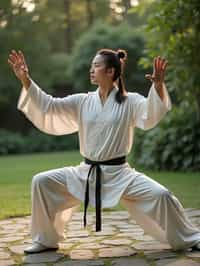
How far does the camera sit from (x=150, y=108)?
4297mm

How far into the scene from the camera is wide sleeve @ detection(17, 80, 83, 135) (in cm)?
456

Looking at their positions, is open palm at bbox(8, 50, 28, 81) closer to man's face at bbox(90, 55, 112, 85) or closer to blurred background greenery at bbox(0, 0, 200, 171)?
man's face at bbox(90, 55, 112, 85)

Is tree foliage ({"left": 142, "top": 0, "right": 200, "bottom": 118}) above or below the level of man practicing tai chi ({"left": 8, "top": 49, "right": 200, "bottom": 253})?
above

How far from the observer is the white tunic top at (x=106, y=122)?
4.33 m

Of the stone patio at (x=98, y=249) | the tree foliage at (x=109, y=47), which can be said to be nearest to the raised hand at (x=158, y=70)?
the stone patio at (x=98, y=249)

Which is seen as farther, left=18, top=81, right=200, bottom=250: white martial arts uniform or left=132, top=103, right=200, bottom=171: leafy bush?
left=132, top=103, right=200, bottom=171: leafy bush

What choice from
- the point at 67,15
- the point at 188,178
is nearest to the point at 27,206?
the point at 188,178

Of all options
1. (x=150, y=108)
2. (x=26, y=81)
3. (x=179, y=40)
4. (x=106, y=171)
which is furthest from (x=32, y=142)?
(x=150, y=108)

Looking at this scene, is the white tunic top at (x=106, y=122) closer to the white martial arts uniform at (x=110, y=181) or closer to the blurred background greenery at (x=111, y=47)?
the white martial arts uniform at (x=110, y=181)

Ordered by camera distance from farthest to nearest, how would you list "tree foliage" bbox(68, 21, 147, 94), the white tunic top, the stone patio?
"tree foliage" bbox(68, 21, 147, 94)
the white tunic top
the stone patio

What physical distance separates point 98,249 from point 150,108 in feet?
3.86

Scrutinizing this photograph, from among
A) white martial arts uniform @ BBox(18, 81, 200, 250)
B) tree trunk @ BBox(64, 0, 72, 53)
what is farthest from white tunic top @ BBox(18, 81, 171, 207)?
tree trunk @ BBox(64, 0, 72, 53)

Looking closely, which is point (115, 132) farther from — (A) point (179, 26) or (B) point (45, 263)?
(A) point (179, 26)

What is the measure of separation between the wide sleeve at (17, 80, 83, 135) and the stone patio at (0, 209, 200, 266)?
0.95 meters
